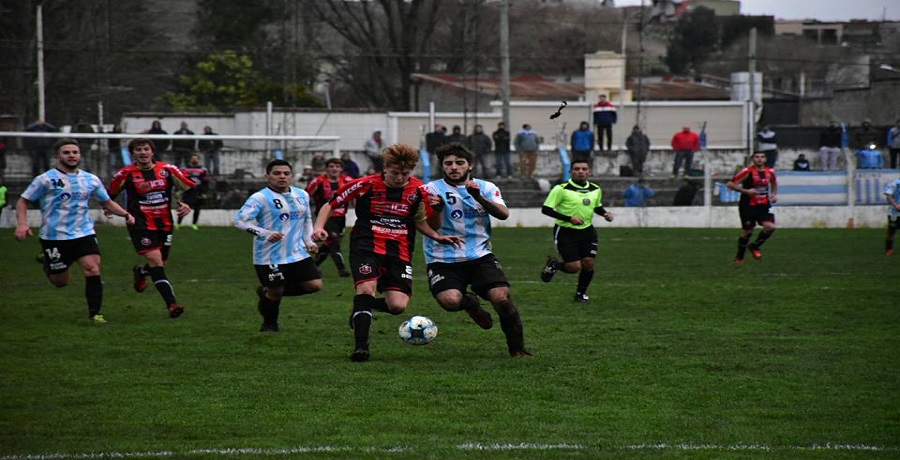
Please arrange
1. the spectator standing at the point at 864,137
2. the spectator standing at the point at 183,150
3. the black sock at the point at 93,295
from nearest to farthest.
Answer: the black sock at the point at 93,295, the spectator standing at the point at 183,150, the spectator standing at the point at 864,137

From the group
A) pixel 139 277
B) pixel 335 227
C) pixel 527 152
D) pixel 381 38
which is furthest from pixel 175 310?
pixel 381 38

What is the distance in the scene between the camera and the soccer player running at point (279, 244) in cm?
1160

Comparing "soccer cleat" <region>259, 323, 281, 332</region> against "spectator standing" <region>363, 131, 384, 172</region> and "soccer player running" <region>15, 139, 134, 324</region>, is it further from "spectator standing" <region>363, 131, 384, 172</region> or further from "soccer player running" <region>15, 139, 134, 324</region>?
"spectator standing" <region>363, 131, 384, 172</region>

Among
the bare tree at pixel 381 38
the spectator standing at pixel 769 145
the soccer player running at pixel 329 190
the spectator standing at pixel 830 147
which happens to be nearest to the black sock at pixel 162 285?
the soccer player running at pixel 329 190

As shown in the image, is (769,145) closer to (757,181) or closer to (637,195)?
(637,195)

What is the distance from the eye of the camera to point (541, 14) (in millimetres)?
53875

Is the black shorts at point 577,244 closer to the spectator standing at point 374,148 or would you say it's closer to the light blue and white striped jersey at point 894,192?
the light blue and white striped jersey at point 894,192

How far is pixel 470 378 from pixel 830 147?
99.0ft

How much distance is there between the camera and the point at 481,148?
33.2 meters

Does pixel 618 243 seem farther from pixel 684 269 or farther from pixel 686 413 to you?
pixel 686 413

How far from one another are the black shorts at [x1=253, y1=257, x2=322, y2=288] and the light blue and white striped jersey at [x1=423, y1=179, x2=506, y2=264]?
2.06 meters

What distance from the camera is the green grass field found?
6.78 m

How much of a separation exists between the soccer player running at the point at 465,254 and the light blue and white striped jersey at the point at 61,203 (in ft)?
14.6

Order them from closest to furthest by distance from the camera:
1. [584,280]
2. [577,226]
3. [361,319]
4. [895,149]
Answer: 1. [361,319]
2. [584,280]
3. [577,226]
4. [895,149]
